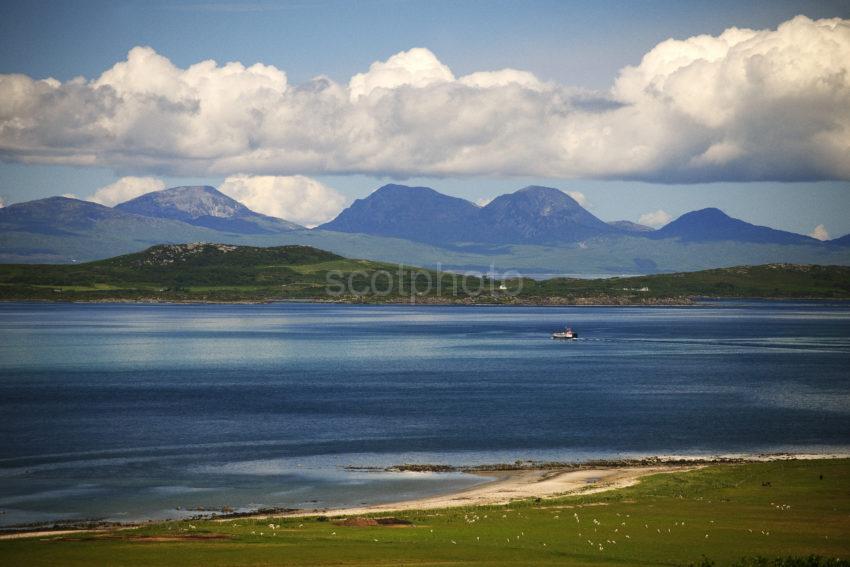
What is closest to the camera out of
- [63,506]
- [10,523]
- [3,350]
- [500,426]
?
[10,523]

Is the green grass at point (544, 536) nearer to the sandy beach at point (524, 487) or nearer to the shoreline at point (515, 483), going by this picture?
the shoreline at point (515, 483)

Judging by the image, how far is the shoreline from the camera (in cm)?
5366

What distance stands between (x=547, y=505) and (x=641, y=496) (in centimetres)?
618

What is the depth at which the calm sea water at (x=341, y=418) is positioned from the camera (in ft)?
216

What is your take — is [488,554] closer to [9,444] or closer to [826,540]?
[826,540]

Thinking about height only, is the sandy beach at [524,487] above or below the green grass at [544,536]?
below

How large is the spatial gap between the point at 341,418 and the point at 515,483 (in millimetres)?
35888

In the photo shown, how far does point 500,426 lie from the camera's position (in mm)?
94312

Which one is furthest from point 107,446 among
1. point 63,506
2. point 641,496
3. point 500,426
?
point 641,496

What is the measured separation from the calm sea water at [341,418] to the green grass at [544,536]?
10987 millimetres

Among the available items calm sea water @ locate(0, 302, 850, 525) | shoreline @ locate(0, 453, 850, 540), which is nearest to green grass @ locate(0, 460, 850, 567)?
shoreline @ locate(0, 453, 850, 540)

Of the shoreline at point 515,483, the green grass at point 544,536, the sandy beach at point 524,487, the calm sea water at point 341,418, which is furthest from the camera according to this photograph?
the calm sea water at point 341,418

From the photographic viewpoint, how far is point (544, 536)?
46.6m

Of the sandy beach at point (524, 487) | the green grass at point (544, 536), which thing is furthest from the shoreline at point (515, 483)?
the green grass at point (544, 536)
